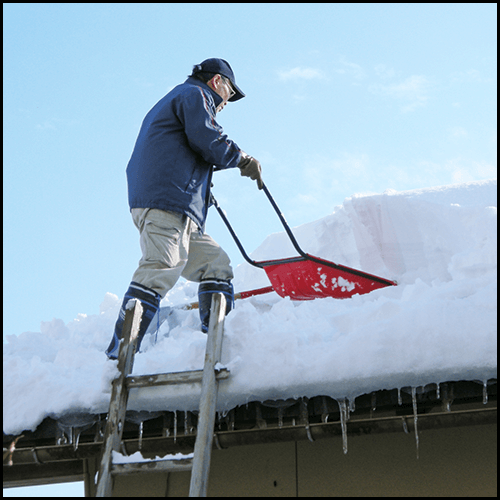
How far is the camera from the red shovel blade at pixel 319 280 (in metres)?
5.20

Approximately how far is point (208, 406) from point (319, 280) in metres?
2.44

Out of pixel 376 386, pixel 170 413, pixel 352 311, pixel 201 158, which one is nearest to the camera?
pixel 376 386

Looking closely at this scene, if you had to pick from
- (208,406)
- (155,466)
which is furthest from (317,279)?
(155,466)

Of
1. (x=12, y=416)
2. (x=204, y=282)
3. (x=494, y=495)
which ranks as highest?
(x=204, y=282)

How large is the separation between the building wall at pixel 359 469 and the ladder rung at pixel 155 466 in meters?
→ 1.14

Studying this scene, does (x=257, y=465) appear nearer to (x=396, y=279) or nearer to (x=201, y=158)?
(x=201, y=158)

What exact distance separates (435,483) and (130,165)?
2.51 m

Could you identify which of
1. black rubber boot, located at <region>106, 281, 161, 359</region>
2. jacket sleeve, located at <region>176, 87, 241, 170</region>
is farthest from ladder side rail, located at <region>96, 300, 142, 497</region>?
jacket sleeve, located at <region>176, 87, 241, 170</region>

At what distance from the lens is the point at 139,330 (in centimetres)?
341

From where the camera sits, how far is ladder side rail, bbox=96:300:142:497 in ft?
9.43

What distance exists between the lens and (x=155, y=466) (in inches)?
113

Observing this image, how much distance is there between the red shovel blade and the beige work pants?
131cm

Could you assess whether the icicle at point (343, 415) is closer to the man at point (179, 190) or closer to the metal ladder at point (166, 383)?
the metal ladder at point (166, 383)

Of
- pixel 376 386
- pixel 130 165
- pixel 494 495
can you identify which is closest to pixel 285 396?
pixel 376 386
